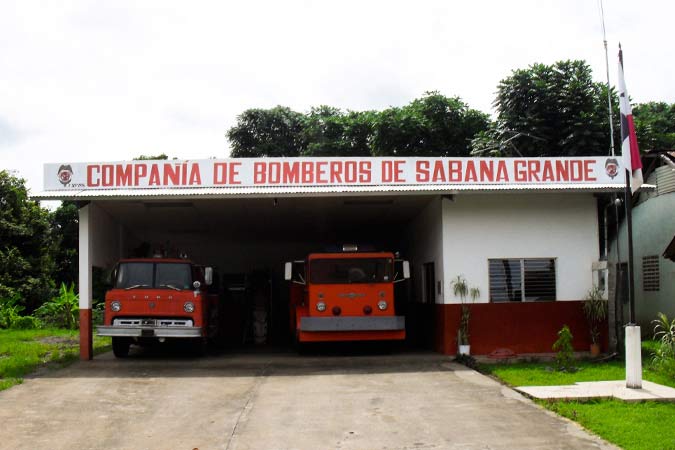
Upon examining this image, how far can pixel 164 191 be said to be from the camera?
15.1 m

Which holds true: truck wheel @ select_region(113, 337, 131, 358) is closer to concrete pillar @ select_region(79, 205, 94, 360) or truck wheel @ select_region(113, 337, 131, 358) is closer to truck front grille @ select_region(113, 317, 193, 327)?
concrete pillar @ select_region(79, 205, 94, 360)

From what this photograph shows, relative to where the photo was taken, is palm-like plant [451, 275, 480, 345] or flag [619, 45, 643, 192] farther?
palm-like plant [451, 275, 480, 345]

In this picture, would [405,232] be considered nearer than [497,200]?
No

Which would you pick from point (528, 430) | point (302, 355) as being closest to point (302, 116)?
point (302, 355)

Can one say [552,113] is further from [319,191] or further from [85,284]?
[85,284]

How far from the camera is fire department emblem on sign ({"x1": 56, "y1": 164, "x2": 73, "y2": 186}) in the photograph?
15.2 metres

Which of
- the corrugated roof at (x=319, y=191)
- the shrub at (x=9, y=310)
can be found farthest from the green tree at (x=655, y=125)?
the shrub at (x=9, y=310)

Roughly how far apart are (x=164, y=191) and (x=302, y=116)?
32997mm

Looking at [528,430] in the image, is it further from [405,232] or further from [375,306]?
[405,232]

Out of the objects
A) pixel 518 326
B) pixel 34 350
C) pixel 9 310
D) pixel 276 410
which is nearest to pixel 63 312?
pixel 9 310

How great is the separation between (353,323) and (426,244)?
11.2ft

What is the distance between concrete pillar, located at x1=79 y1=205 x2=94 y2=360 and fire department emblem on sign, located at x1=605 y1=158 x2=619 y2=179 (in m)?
10.8

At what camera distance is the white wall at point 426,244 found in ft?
52.4

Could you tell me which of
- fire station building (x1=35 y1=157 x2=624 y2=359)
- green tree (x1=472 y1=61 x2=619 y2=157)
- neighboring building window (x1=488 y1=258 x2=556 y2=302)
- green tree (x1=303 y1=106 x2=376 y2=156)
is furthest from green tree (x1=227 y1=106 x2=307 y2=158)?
neighboring building window (x1=488 y1=258 x2=556 y2=302)
